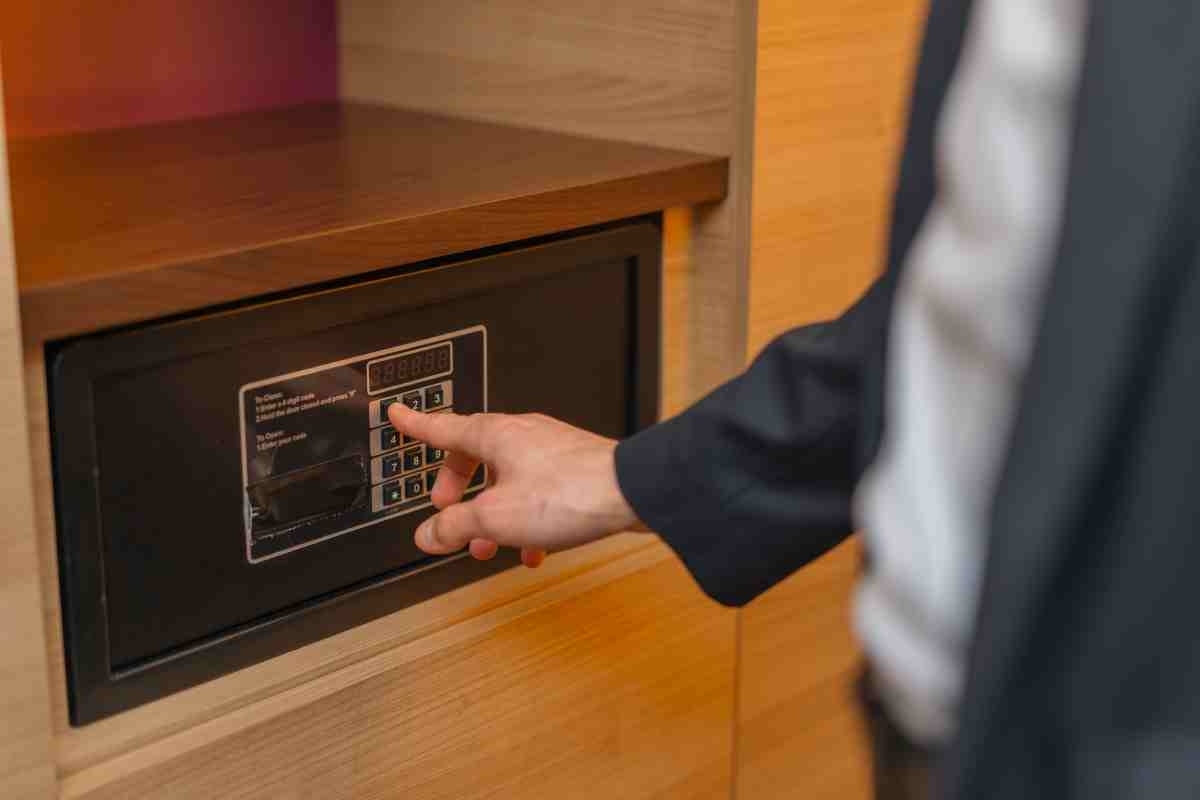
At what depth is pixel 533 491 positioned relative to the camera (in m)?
0.71

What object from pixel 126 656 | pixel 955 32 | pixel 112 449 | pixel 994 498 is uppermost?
pixel 955 32

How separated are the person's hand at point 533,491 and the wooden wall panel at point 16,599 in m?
0.18

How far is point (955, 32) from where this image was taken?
48 cm

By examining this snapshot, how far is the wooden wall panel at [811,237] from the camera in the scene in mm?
1042

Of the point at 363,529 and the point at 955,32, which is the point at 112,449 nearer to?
the point at 363,529

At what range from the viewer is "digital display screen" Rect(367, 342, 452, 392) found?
89 centimetres

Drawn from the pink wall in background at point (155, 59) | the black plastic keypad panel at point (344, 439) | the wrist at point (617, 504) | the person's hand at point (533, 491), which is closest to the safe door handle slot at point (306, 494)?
the black plastic keypad panel at point (344, 439)

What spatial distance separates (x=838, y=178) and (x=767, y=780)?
43 centimetres

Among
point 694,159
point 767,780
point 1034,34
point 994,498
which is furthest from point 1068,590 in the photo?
point 767,780

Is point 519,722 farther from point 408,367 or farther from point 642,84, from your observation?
point 642,84

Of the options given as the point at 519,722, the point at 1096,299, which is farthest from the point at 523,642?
the point at 1096,299

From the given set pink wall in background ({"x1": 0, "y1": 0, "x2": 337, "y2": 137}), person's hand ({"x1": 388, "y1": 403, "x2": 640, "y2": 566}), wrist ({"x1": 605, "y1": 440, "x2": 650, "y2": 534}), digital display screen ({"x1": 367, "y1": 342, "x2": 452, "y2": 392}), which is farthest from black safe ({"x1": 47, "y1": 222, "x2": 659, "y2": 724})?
pink wall in background ({"x1": 0, "y1": 0, "x2": 337, "y2": 137})

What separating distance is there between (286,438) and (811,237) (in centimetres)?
40

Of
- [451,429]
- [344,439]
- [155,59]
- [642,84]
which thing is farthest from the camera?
[155,59]
